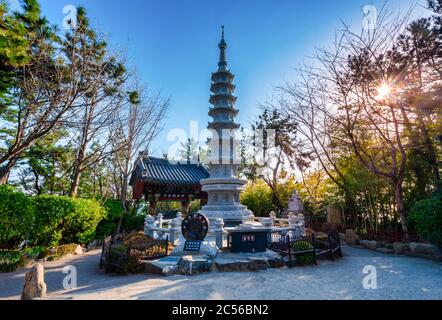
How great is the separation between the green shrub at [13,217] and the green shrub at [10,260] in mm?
620

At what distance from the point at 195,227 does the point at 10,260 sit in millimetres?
7031

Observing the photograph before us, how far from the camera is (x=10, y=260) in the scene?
29.0 feet

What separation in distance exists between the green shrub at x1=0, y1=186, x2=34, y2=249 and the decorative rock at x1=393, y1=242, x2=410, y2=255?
16.4 metres

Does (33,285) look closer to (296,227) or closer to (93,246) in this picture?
(93,246)

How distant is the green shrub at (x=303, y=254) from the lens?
28.7 ft

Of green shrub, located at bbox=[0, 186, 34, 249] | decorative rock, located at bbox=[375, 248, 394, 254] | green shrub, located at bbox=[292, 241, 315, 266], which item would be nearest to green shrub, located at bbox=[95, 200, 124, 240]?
green shrub, located at bbox=[0, 186, 34, 249]

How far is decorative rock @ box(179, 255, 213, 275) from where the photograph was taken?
7555mm

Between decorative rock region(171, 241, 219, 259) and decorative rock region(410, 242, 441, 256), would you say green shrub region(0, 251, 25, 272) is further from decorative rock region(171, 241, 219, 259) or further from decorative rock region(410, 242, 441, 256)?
decorative rock region(410, 242, 441, 256)

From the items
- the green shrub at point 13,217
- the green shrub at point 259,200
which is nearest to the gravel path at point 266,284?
the green shrub at point 13,217

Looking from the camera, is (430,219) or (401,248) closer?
(430,219)

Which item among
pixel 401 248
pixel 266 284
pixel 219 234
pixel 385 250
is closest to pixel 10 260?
pixel 219 234

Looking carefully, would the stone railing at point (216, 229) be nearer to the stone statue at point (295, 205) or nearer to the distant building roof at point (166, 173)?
the stone statue at point (295, 205)

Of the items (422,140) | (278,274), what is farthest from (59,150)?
(422,140)
